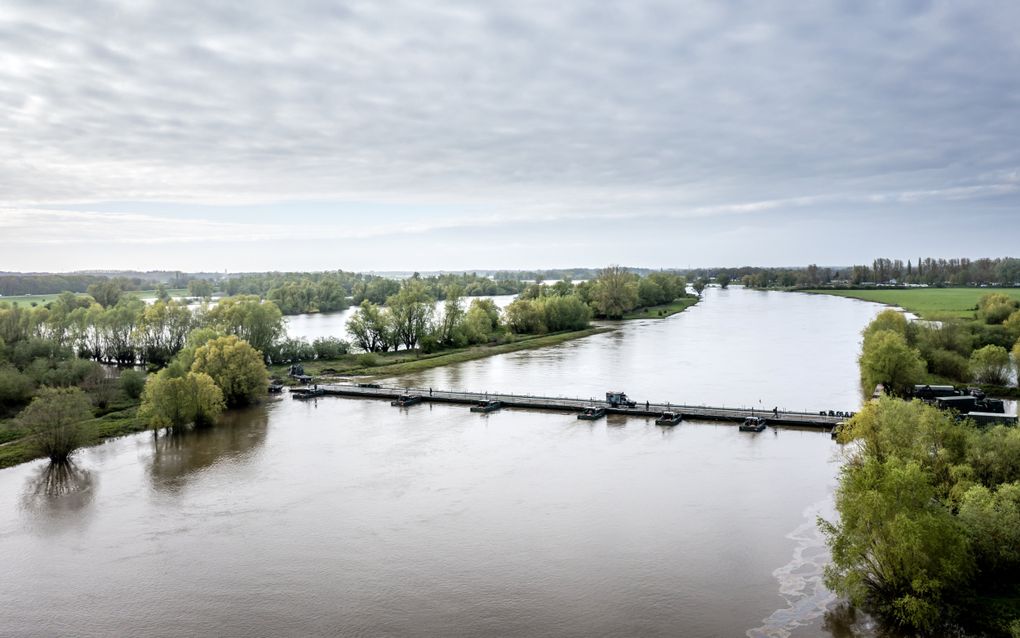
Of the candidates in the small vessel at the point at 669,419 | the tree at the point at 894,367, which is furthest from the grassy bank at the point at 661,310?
the small vessel at the point at 669,419

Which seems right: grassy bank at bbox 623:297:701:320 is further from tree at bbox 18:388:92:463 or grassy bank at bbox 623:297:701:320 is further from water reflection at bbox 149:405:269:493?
tree at bbox 18:388:92:463

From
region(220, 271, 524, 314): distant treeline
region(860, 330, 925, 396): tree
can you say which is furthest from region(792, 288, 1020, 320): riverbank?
region(220, 271, 524, 314): distant treeline

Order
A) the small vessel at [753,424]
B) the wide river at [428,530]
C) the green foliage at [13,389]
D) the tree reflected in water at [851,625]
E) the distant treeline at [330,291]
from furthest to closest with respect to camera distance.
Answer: the distant treeline at [330,291] → the green foliage at [13,389] → the small vessel at [753,424] → the wide river at [428,530] → the tree reflected in water at [851,625]

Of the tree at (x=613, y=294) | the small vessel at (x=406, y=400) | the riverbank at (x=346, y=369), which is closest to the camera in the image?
the riverbank at (x=346, y=369)

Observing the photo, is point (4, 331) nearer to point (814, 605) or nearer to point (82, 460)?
point (82, 460)

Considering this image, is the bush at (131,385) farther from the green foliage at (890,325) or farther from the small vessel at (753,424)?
the green foliage at (890,325)

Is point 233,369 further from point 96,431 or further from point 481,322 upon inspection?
point 481,322
